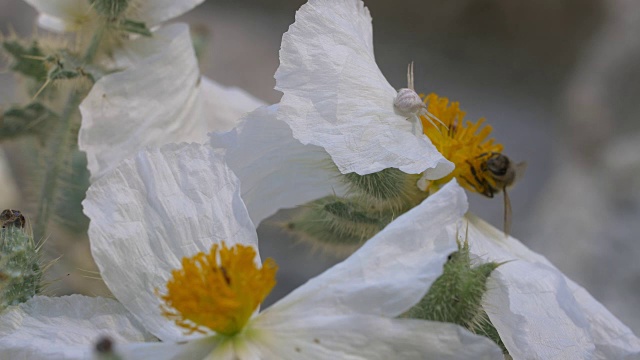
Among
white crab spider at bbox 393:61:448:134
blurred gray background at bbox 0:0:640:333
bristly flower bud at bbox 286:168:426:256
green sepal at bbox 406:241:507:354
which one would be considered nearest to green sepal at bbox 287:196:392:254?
bristly flower bud at bbox 286:168:426:256

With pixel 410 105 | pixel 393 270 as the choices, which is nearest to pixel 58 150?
pixel 410 105

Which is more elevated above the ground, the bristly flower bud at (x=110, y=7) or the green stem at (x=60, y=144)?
the bristly flower bud at (x=110, y=7)

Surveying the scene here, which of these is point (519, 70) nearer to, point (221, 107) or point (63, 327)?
point (221, 107)

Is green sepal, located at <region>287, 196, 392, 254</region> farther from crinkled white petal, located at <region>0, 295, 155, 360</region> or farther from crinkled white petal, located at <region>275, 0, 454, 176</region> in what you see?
crinkled white petal, located at <region>0, 295, 155, 360</region>

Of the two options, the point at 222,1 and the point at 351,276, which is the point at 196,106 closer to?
the point at 351,276

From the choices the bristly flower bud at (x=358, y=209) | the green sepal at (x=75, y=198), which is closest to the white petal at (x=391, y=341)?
the bristly flower bud at (x=358, y=209)

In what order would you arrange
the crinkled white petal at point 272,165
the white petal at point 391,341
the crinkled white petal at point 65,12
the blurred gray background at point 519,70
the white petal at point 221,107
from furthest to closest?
the blurred gray background at point 519,70 → the white petal at point 221,107 → the crinkled white petal at point 65,12 → the crinkled white petal at point 272,165 → the white petal at point 391,341

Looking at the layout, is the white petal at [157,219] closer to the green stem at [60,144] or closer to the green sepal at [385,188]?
the green sepal at [385,188]

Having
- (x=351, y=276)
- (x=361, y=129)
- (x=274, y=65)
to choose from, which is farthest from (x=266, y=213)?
(x=274, y=65)
